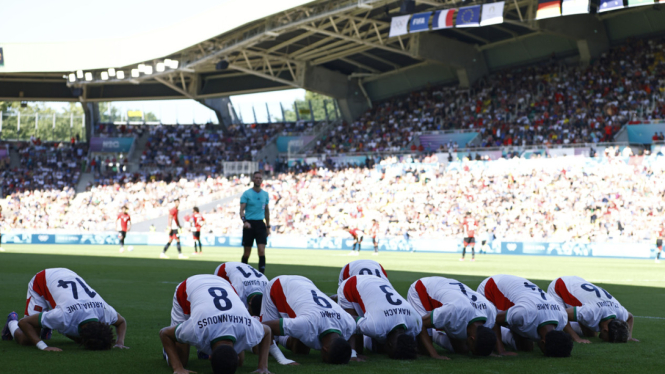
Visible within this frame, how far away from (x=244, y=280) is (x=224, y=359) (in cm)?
293

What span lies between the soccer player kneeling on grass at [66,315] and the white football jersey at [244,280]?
4.98 ft

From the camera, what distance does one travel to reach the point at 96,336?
7.25 m

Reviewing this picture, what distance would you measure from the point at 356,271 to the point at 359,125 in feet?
160

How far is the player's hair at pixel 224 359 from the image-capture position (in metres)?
5.86

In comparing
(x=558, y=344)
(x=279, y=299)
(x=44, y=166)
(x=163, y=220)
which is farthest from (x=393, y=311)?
(x=44, y=166)

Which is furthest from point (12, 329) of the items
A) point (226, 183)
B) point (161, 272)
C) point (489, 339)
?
point (226, 183)

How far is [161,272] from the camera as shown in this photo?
1917 centimetres

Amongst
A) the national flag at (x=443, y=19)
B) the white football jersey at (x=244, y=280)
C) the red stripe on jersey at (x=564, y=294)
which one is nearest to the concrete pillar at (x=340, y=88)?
the national flag at (x=443, y=19)

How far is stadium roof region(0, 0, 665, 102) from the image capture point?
4062cm

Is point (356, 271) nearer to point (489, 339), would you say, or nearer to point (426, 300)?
point (426, 300)

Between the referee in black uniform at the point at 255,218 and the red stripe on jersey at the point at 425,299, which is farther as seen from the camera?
the referee in black uniform at the point at 255,218

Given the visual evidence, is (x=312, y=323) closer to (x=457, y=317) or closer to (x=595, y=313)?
(x=457, y=317)

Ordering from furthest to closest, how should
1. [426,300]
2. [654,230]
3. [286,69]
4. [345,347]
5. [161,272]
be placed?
[286,69] < [654,230] < [161,272] < [426,300] < [345,347]

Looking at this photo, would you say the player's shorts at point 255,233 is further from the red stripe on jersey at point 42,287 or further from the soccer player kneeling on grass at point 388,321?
the soccer player kneeling on grass at point 388,321
